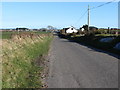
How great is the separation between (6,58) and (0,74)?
2.89 meters

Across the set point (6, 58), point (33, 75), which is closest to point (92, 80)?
point (33, 75)

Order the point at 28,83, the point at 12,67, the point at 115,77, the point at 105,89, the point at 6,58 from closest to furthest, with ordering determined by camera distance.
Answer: the point at 105,89, the point at 28,83, the point at 115,77, the point at 12,67, the point at 6,58

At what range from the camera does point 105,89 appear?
8.34m

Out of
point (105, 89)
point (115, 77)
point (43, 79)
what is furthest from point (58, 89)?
point (115, 77)

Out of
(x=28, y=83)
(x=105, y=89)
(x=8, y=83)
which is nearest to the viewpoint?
(x=105, y=89)

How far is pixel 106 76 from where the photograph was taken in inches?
428

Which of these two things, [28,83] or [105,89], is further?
[28,83]

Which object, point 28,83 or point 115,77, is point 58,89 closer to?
point 28,83

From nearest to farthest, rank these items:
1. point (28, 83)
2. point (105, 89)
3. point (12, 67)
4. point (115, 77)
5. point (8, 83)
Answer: point (105, 89) → point (8, 83) → point (28, 83) → point (115, 77) → point (12, 67)

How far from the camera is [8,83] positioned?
8.94 m

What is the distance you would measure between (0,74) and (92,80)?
11.5ft

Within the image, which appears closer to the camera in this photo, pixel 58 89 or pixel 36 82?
pixel 58 89

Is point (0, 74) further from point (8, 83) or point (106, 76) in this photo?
point (106, 76)

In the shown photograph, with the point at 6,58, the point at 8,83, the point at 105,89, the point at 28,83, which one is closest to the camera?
the point at 105,89
